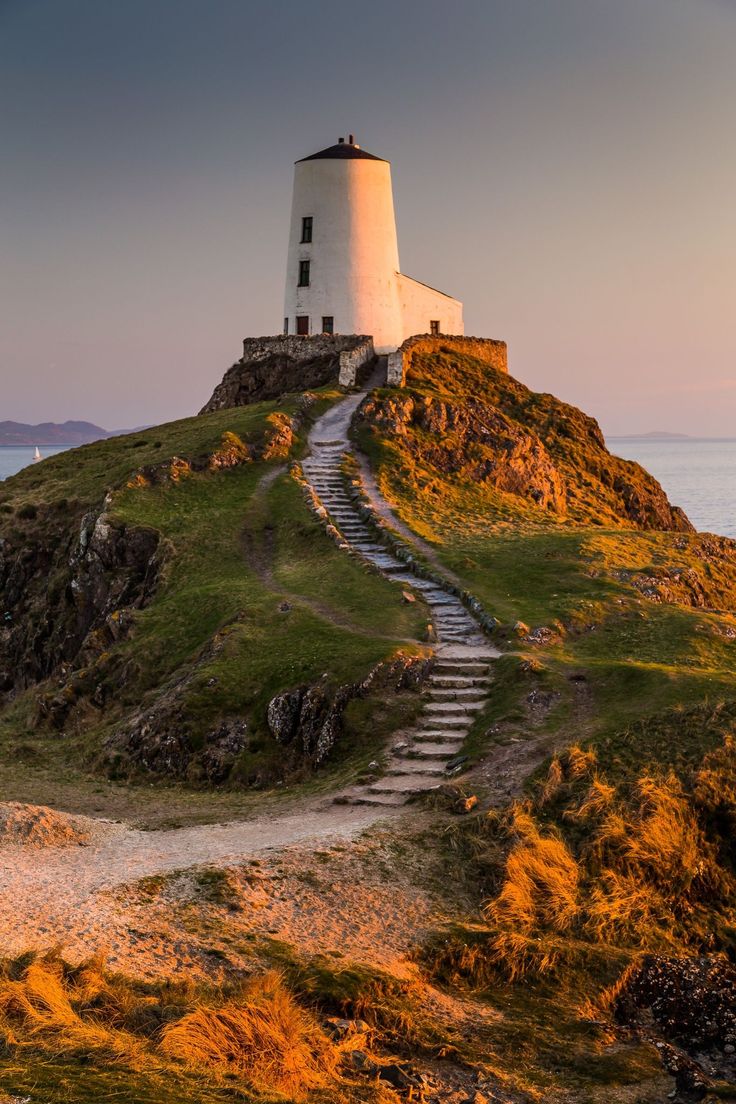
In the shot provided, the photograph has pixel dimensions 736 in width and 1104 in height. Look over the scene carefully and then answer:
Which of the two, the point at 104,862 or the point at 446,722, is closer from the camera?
the point at 104,862

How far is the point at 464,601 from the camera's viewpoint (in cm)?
4028

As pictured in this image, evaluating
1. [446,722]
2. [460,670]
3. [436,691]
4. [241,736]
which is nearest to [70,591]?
[241,736]

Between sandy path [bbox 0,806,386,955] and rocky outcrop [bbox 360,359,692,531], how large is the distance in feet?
125

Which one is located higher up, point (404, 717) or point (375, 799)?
point (404, 717)

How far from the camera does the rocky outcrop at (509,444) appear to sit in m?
64.9

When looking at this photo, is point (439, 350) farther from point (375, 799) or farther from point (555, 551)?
point (375, 799)

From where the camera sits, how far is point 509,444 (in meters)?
67.8

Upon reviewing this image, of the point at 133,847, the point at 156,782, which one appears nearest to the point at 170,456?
the point at 156,782

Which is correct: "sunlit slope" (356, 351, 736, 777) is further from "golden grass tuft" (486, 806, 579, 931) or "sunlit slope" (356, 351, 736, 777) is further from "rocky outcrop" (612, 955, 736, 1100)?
"rocky outcrop" (612, 955, 736, 1100)

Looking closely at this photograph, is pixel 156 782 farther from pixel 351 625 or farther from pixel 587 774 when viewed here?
pixel 587 774

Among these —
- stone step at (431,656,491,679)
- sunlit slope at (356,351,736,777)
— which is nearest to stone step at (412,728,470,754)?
sunlit slope at (356,351,736,777)

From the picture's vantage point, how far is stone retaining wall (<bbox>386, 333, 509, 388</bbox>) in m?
72.2

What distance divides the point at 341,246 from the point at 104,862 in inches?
2514

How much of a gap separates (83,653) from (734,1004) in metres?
31.5
